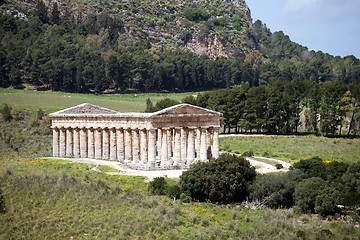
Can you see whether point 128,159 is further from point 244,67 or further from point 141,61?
point 244,67

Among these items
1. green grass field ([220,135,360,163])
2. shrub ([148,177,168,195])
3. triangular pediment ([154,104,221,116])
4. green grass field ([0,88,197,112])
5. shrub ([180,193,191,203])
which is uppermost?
triangular pediment ([154,104,221,116])

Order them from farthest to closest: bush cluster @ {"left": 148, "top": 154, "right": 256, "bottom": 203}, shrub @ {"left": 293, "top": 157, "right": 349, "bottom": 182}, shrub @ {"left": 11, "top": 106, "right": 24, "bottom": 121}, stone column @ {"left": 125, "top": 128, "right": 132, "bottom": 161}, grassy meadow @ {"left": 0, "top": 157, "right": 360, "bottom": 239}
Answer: shrub @ {"left": 11, "top": 106, "right": 24, "bottom": 121} → stone column @ {"left": 125, "top": 128, "right": 132, "bottom": 161} → shrub @ {"left": 293, "top": 157, "right": 349, "bottom": 182} → bush cluster @ {"left": 148, "top": 154, "right": 256, "bottom": 203} → grassy meadow @ {"left": 0, "top": 157, "right": 360, "bottom": 239}

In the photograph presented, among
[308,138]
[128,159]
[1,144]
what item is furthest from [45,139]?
[308,138]

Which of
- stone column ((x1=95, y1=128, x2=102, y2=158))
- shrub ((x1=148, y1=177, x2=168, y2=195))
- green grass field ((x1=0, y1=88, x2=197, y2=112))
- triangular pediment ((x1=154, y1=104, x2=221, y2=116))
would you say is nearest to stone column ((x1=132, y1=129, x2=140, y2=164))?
triangular pediment ((x1=154, y1=104, x2=221, y2=116))

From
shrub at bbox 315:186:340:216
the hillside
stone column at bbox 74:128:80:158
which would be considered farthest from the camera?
the hillside

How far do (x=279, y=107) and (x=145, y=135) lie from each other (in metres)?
47.3

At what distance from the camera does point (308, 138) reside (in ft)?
325

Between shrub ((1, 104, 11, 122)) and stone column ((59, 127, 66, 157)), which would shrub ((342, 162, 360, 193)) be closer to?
stone column ((59, 127, 66, 157))

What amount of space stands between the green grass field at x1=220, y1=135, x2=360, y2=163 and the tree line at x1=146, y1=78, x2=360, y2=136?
5.27 meters

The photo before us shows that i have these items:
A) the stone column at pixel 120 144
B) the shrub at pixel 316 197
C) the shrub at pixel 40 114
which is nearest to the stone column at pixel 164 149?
the stone column at pixel 120 144

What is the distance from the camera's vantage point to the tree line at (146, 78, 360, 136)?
10388 cm

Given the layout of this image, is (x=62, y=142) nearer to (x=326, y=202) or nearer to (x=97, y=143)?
(x=97, y=143)

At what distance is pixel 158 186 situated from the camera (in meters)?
53.6

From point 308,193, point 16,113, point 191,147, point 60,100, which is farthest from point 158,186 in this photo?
point 60,100
